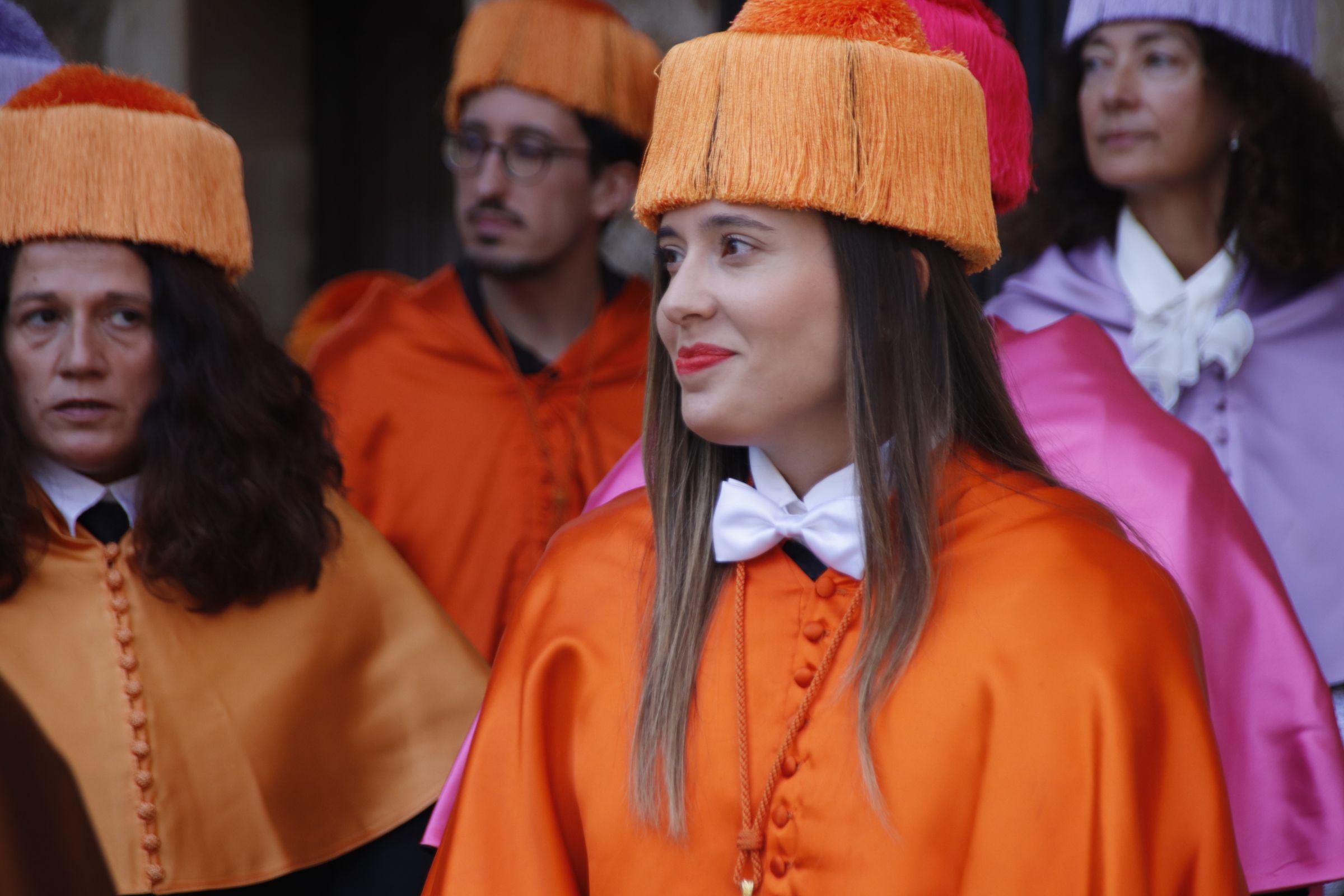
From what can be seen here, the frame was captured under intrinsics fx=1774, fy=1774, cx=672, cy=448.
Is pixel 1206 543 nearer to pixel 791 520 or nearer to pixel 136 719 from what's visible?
pixel 791 520

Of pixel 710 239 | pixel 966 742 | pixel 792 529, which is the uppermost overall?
pixel 710 239

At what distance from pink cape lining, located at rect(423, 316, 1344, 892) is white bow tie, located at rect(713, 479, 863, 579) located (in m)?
0.59

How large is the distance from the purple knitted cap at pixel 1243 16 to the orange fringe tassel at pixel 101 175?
2.06m

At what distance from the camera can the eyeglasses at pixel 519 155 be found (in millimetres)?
4859

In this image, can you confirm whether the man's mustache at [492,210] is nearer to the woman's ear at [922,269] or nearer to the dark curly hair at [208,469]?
the dark curly hair at [208,469]

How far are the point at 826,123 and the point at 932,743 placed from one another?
84cm

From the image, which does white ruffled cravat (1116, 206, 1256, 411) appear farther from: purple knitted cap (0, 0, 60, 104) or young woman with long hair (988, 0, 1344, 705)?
purple knitted cap (0, 0, 60, 104)

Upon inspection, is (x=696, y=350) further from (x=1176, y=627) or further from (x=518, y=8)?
(x=518, y=8)

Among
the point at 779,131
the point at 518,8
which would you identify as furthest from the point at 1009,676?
the point at 518,8

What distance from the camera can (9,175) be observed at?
3.23 meters

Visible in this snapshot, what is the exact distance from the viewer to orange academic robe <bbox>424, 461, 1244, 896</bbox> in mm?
2232

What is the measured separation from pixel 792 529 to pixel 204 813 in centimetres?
132

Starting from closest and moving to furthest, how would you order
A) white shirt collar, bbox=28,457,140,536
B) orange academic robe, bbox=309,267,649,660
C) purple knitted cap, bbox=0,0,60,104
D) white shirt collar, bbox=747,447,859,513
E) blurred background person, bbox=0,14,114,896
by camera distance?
1. white shirt collar, bbox=747,447,859,513
2. blurred background person, bbox=0,14,114,896
3. white shirt collar, bbox=28,457,140,536
4. purple knitted cap, bbox=0,0,60,104
5. orange academic robe, bbox=309,267,649,660

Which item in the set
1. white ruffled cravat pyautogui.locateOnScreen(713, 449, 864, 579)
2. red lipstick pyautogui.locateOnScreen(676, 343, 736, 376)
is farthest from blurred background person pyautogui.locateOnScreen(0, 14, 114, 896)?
red lipstick pyautogui.locateOnScreen(676, 343, 736, 376)
